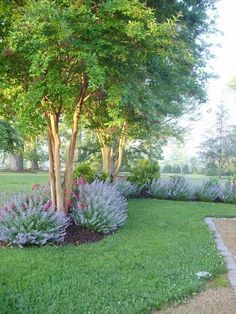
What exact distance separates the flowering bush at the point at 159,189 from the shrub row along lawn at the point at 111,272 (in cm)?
618

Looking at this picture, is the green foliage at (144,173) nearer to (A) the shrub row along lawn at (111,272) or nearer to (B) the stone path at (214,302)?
(A) the shrub row along lawn at (111,272)

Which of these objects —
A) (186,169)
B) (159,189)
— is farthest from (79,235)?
(186,169)

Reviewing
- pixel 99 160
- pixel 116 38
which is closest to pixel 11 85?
pixel 116 38

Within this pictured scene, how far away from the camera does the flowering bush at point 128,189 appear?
1270 centimetres

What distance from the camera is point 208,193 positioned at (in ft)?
44.1

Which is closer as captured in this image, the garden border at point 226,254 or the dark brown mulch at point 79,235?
the garden border at point 226,254

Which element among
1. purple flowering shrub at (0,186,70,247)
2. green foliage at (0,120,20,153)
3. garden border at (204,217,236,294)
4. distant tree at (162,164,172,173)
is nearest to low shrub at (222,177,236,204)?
garden border at (204,217,236,294)

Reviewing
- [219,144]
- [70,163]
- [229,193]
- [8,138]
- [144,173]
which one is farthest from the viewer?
[219,144]

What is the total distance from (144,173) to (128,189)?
1.53 metres

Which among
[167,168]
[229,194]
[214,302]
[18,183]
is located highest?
[167,168]

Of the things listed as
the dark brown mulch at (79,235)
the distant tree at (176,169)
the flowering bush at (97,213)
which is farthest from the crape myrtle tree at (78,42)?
the distant tree at (176,169)

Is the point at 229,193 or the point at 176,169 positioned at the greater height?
the point at 176,169

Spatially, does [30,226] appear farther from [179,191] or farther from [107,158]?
[107,158]

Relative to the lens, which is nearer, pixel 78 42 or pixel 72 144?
pixel 78 42
